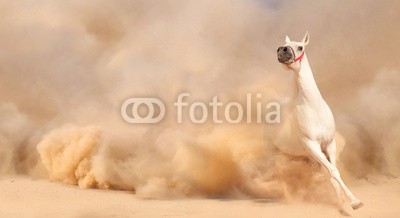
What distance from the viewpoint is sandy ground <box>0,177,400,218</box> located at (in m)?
7.03

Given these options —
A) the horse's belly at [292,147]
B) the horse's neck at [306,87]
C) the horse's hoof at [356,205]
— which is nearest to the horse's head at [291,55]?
the horse's neck at [306,87]

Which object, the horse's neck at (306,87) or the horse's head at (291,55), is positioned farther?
the horse's neck at (306,87)

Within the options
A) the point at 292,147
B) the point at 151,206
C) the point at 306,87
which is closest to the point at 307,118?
the point at 306,87

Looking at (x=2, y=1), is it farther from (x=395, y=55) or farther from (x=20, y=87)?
→ (x=395, y=55)

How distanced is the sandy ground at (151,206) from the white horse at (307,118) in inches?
31.4

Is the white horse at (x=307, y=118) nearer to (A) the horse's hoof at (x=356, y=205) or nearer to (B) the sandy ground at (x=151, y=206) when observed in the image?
(A) the horse's hoof at (x=356, y=205)

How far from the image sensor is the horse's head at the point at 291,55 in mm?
6992

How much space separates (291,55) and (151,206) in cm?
328

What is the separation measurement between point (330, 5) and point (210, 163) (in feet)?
24.4

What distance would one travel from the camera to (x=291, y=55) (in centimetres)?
700

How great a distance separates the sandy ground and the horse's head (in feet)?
7.38

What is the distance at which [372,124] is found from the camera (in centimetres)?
1053

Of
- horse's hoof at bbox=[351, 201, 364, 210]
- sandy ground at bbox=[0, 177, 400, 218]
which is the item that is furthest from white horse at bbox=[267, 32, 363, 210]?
sandy ground at bbox=[0, 177, 400, 218]

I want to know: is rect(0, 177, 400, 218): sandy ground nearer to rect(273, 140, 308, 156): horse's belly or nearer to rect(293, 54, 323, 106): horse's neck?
rect(273, 140, 308, 156): horse's belly
